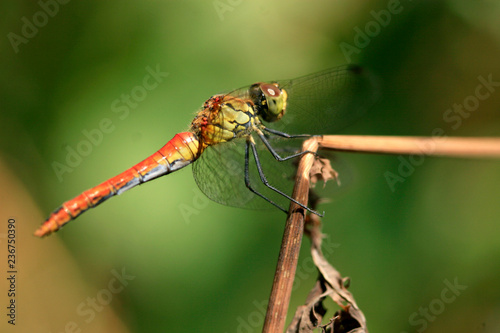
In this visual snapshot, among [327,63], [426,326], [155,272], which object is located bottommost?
[426,326]

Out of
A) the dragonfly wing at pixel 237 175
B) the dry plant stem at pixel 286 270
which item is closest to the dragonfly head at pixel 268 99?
the dragonfly wing at pixel 237 175

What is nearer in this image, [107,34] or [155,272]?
[155,272]

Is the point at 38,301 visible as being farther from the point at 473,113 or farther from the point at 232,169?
the point at 473,113

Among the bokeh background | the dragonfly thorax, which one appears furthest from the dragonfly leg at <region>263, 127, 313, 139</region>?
the bokeh background

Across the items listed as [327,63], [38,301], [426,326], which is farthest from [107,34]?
[426,326]

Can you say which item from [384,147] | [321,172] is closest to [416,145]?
[384,147]

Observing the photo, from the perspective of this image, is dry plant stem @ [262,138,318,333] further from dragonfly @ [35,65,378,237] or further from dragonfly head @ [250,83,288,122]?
dragonfly head @ [250,83,288,122]

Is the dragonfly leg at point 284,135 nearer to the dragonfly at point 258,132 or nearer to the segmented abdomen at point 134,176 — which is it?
the dragonfly at point 258,132
